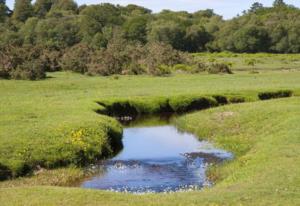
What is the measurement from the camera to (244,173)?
2620 cm

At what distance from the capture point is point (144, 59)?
276 ft

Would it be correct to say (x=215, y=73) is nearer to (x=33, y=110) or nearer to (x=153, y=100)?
(x=153, y=100)

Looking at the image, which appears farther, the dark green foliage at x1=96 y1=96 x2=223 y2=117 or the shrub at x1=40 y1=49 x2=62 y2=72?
the shrub at x1=40 y1=49 x2=62 y2=72

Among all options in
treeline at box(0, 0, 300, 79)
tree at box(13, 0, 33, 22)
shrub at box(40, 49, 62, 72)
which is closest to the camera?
treeline at box(0, 0, 300, 79)

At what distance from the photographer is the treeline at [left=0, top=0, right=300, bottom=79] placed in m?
77.0

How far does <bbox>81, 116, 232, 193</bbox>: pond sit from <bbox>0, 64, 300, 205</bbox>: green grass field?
1.06 metres

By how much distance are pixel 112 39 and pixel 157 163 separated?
3173 inches

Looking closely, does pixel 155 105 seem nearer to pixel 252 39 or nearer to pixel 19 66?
pixel 19 66

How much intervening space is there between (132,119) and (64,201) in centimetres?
2860

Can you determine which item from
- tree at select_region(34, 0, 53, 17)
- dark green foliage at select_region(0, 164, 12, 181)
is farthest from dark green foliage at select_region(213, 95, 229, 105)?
tree at select_region(34, 0, 53, 17)

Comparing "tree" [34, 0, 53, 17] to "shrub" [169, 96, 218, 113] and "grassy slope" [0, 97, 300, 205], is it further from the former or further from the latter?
"grassy slope" [0, 97, 300, 205]

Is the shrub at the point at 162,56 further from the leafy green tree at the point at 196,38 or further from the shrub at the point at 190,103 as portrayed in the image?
the leafy green tree at the point at 196,38

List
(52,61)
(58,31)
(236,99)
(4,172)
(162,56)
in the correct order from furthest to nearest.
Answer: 1. (58,31)
2. (162,56)
3. (52,61)
4. (236,99)
5. (4,172)

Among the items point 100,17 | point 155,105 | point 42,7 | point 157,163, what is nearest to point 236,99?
point 155,105
